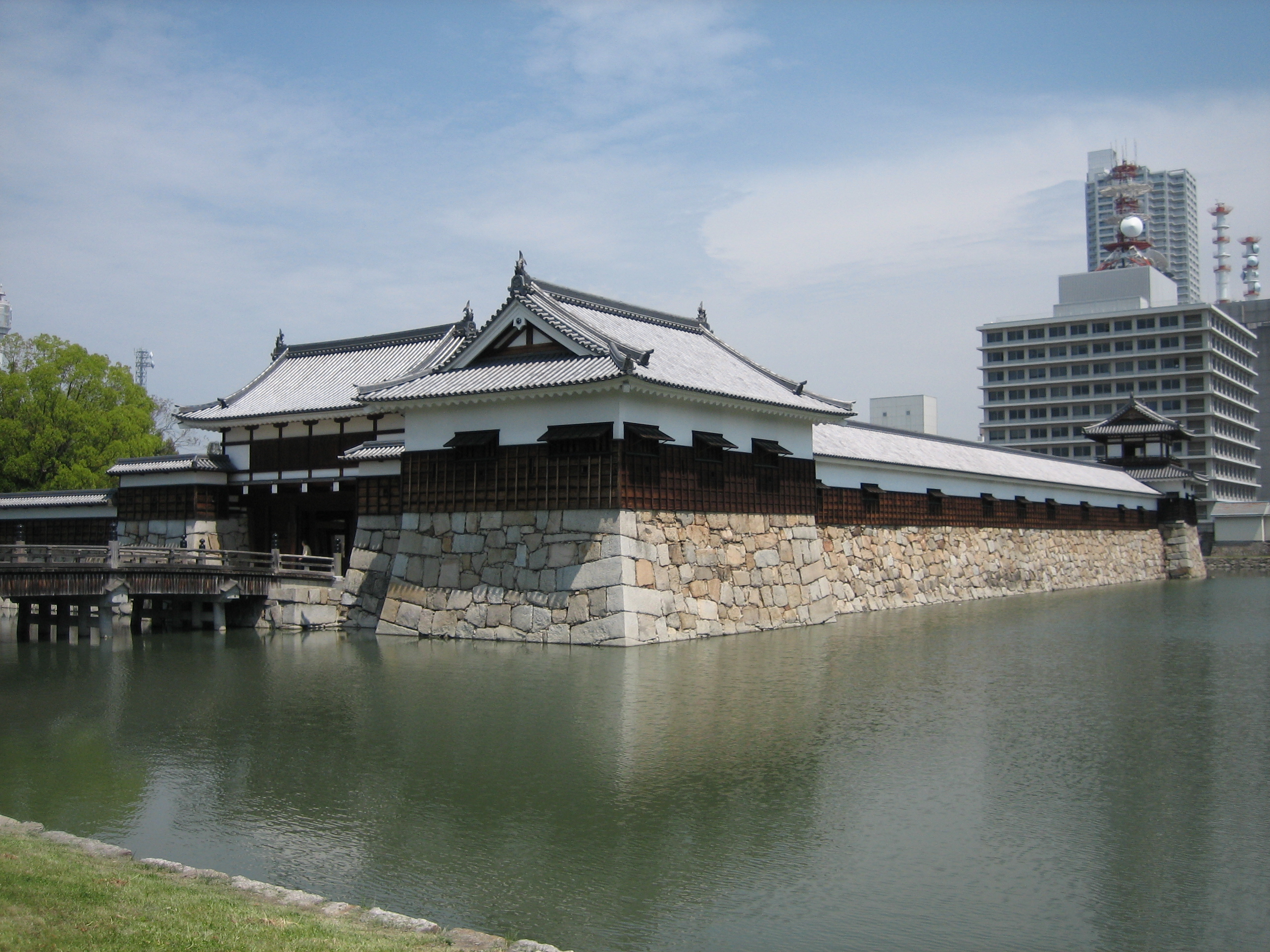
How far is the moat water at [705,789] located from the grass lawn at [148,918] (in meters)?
0.92

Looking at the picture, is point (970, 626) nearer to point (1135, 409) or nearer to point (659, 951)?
point (659, 951)

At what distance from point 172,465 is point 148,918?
28.2m

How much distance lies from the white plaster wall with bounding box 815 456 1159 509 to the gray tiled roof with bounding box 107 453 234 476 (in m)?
18.1

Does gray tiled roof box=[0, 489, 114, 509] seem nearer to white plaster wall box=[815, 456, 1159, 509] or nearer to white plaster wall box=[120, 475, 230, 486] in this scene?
white plaster wall box=[120, 475, 230, 486]

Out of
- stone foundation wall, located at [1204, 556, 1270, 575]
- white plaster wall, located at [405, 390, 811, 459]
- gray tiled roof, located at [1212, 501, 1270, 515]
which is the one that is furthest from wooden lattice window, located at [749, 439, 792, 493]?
gray tiled roof, located at [1212, 501, 1270, 515]

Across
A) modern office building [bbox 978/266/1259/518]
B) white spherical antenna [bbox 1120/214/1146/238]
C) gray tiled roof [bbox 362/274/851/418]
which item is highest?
white spherical antenna [bbox 1120/214/1146/238]

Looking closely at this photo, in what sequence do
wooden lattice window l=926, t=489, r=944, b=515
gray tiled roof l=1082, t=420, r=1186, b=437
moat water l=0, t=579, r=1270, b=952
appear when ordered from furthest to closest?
gray tiled roof l=1082, t=420, r=1186, b=437, wooden lattice window l=926, t=489, r=944, b=515, moat water l=0, t=579, r=1270, b=952

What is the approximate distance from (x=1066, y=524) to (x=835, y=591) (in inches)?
833

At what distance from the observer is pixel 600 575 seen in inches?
920

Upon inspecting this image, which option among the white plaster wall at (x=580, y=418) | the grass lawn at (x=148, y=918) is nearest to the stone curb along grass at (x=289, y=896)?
the grass lawn at (x=148, y=918)

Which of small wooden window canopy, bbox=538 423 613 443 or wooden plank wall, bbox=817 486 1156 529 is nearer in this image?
small wooden window canopy, bbox=538 423 613 443

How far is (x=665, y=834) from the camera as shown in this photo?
10.0 m

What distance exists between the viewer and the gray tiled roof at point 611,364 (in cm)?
2414

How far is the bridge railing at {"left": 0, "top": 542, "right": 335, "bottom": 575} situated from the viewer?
80.0ft
